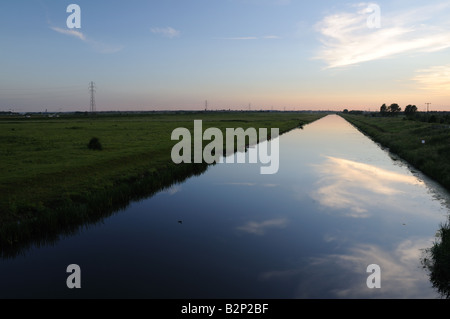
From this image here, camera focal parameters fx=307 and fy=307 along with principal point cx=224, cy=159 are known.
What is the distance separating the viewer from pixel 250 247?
12.3 metres

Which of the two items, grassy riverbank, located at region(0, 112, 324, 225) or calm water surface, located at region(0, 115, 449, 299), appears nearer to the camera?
calm water surface, located at region(0, 115, 449, 299)

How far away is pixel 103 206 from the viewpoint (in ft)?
54.5

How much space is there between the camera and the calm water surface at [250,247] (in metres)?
9.50

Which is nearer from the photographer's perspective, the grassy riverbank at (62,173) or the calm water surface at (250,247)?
the calm water surface at (250,247)

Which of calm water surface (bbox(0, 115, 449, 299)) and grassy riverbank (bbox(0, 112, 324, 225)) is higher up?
grassy riverbank (bbox(0, 112, 324, 225))

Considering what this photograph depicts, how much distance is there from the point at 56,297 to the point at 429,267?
480 inches

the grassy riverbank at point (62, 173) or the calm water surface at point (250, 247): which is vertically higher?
the grassy riverbank at point (62, 173)

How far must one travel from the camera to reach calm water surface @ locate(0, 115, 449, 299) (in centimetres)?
950
